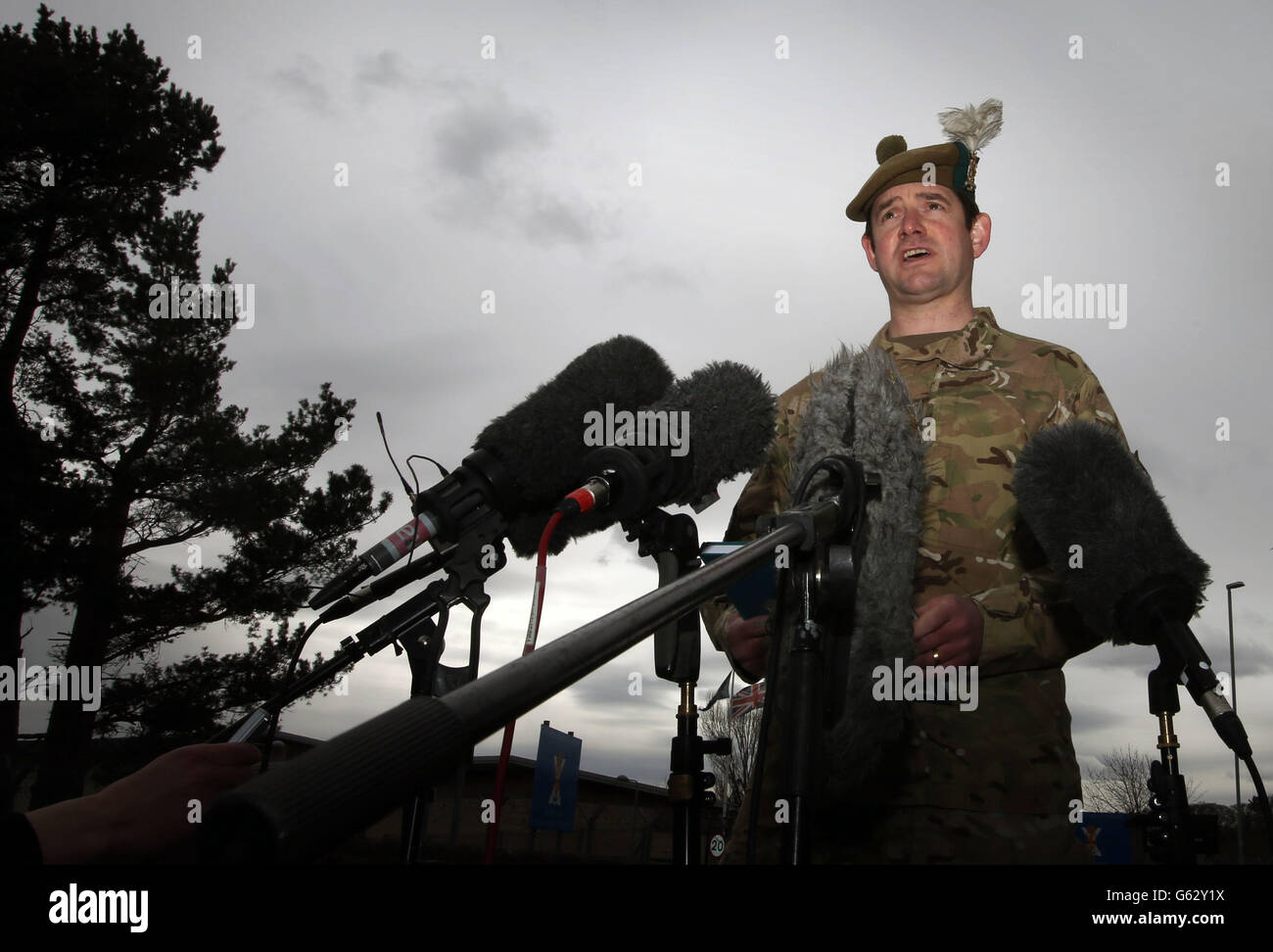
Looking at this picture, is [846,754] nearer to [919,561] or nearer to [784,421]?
[919,561]

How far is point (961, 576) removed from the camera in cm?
239

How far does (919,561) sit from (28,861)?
6.51ft

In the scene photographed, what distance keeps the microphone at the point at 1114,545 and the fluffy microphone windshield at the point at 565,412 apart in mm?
872

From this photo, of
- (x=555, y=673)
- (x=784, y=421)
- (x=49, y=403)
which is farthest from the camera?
(x=49, y=403)

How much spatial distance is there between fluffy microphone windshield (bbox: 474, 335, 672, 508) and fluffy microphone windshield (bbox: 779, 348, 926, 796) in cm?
37

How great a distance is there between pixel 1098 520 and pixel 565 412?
3.73ft

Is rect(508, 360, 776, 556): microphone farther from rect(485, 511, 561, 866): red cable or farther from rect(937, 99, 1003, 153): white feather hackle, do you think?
rect(937, 99, 1003, 153): white feather hackle

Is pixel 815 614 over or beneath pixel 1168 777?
over

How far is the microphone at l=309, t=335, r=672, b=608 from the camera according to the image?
5.23 feet

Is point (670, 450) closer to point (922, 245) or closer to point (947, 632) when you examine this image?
point (947, 632)

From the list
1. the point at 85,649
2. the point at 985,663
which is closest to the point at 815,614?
the point at 985,663

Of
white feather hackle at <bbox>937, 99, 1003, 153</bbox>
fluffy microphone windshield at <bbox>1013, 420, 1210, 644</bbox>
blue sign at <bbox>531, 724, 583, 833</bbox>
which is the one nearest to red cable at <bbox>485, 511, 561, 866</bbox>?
fluffy microphone windshield at <bbox>1013, 420, 1210, 644</bbox>
